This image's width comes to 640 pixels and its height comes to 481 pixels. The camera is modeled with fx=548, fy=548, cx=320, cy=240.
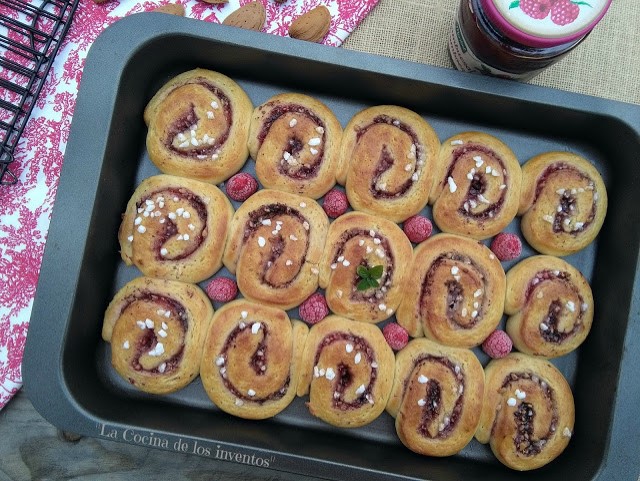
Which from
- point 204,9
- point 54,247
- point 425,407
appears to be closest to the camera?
point 54,247

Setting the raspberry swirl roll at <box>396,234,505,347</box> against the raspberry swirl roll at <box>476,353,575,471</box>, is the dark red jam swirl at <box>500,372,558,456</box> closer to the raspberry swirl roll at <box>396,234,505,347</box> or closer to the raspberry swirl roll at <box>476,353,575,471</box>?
the raspberry swirl roll at <box>476,353,575,471</box>

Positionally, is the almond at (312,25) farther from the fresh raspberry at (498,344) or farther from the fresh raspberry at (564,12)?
the fresh raspberry at (498,344)

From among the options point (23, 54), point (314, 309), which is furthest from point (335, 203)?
point (23, 54)

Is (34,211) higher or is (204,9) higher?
(204,9)

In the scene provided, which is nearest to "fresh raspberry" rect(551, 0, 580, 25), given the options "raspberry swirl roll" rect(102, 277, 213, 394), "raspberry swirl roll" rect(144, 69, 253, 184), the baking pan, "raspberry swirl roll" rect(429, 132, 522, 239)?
the baking pan

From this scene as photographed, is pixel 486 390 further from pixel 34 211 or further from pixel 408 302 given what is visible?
pixel 34 211

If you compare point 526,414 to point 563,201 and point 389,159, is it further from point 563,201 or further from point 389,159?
point 389,159

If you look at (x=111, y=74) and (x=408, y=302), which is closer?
(x=111, y=74)

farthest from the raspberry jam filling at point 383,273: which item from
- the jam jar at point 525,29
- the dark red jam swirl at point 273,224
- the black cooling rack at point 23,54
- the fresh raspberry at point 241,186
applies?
the black cooling rack at point 23,54

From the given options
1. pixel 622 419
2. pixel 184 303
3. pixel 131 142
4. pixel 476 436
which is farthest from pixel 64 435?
pixel 622 419
